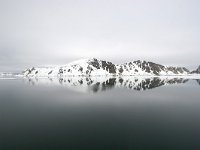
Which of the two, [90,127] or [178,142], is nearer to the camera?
[178,142]

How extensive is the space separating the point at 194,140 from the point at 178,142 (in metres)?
1.64

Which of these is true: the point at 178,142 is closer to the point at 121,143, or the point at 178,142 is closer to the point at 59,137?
the point at 121,143

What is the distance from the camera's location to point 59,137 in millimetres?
16281

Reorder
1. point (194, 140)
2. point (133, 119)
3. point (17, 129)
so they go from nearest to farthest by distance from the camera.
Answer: point (194, 140) → point (17, 129) → point (133, 119)

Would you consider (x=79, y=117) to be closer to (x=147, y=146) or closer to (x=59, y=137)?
(x=59, y=137)

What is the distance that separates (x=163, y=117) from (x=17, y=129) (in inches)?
718

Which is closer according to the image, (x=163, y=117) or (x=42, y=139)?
(x=42, y=139)

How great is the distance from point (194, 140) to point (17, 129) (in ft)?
58.2

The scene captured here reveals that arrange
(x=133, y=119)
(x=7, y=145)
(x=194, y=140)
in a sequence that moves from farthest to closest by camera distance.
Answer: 1. (x=133, y=119)
2. (x=194, y=140)
3. (x=7, y=145)

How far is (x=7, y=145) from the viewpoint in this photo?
14.5 m

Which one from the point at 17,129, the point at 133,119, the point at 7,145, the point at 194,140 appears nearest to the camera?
the point at 7,145

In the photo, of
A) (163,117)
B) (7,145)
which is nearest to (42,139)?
(7,145)

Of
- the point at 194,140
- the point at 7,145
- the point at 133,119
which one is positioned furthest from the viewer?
the point at 133,119

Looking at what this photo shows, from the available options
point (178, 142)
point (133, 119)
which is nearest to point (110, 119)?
point (133, 119)
